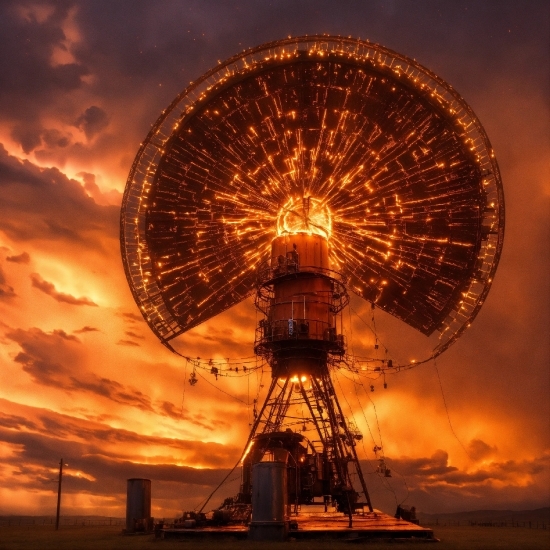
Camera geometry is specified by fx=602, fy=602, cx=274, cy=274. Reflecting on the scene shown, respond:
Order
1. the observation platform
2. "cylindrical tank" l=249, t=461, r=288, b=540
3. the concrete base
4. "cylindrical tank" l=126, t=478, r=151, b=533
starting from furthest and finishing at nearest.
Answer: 1. "cylindrical tank" l=126, t=478, r=151, b=533
2. the observation platform
3. "cylindrical tank" l=249, t=461, r=288, b=540
4. the concrete base

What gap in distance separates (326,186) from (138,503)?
75.2ft

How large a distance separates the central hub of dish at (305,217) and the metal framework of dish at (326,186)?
0.22 m

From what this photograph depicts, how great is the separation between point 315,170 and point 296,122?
→ 3.68 m

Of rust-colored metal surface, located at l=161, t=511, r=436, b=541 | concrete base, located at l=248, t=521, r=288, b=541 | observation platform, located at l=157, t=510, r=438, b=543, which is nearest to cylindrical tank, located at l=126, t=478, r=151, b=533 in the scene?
observation platform, located at l=157, t=510, r=438, b=543

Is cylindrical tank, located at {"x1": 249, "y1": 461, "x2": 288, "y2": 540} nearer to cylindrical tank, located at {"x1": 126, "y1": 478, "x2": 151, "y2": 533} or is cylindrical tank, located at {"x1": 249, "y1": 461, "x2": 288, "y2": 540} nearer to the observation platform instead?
the observation platform

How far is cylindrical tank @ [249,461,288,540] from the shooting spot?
2205cm

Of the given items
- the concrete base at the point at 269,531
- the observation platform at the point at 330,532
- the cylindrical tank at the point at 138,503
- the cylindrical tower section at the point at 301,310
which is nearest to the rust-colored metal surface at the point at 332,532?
the observation platform at the point at 330,532

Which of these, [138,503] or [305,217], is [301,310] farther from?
[138,503]

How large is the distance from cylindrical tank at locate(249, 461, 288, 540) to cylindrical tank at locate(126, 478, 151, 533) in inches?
360

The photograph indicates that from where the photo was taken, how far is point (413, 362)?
135 feet

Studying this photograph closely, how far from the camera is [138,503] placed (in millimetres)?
29594

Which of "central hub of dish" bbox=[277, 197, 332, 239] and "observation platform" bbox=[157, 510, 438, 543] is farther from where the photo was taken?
"central hub of dish" bbox=[277, 197, 332, 239]

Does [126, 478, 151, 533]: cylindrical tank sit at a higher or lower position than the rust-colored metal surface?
higher

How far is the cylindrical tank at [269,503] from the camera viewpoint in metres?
22.0
